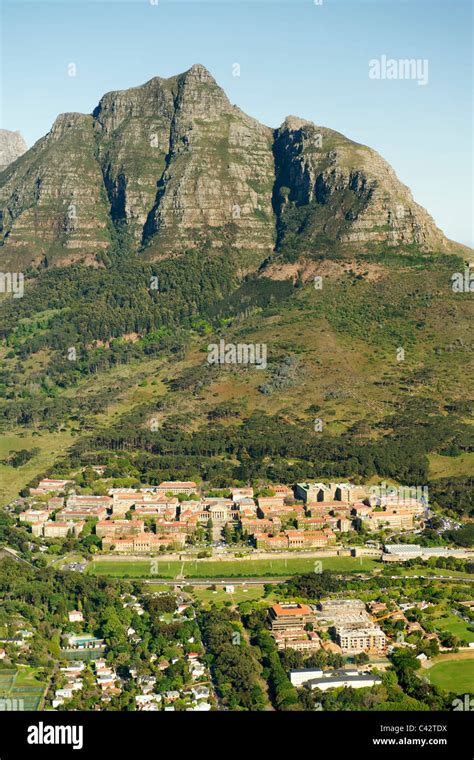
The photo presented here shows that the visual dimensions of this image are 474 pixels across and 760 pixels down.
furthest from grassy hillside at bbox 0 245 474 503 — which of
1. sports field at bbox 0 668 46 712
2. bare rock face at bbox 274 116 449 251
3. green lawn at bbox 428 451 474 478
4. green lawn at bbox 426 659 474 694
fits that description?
green lawn at bbox 426 659 474 694

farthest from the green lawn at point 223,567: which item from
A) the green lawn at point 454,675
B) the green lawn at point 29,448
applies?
the green lawn at point 29,448

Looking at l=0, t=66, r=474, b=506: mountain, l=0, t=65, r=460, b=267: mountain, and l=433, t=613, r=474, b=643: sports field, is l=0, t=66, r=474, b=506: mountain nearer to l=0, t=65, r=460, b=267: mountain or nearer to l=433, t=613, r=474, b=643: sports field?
l=0, t=65, r=460, b=267: mountain

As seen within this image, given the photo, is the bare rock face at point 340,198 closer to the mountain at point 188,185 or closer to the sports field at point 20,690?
the mountain at point 188,185
